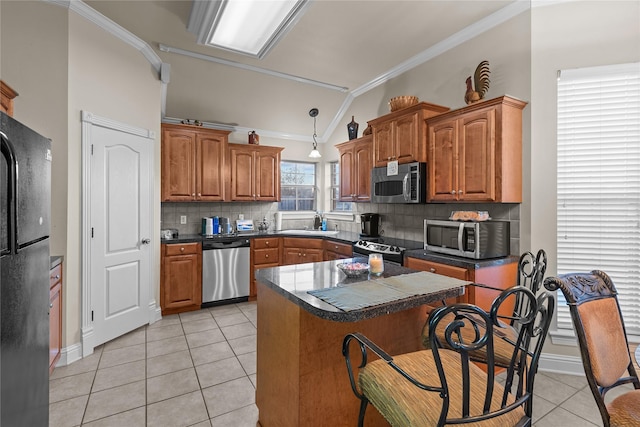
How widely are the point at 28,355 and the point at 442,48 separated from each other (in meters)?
4.13

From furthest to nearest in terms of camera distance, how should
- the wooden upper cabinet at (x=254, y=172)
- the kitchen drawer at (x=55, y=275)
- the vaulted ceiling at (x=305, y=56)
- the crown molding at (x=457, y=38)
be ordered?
the wooden upper cabinet at (x=254, y=172), the vaulted ceiling at (x=305, y=56), the crown molding at (x=457, y=38), the kitchen drawer at (x=55, y=275)

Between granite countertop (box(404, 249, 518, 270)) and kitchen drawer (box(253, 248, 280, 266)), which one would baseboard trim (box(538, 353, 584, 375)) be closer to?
granite countertop (box(404, 249, 518, 270))

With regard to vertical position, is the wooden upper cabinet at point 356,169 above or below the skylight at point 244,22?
below

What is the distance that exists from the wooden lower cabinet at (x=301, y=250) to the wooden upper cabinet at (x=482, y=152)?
6.81 ft

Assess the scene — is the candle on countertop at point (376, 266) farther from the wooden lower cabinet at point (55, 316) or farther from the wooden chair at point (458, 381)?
the wooden lower cabinet at point (55, 316)

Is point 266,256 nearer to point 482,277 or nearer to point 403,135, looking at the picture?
point 403,135

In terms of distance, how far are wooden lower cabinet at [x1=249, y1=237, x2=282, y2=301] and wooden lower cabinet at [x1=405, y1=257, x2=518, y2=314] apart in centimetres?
240

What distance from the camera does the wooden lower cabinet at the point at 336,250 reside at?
161 inches

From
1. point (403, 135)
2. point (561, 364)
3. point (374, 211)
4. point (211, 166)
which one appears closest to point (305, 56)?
point (403, 135)

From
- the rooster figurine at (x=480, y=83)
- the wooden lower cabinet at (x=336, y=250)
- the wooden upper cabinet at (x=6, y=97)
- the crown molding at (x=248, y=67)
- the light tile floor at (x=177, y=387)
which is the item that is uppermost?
the crown molding at (x=248, y=67)

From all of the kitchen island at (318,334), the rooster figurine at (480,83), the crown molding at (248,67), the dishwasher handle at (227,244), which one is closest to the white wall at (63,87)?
the crown molding at (248,67)

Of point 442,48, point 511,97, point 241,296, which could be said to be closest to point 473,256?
point 511,97

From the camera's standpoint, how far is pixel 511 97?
8.71 ft

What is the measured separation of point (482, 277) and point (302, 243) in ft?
8.79
